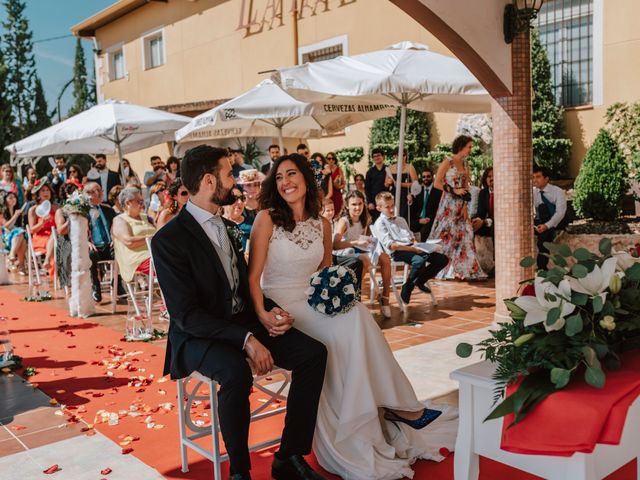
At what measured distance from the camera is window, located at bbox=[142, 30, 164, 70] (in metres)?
24.2

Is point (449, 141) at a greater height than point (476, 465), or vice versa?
point (449, 141)

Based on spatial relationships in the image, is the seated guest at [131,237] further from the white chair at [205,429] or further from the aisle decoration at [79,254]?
the white chair at [205,429]

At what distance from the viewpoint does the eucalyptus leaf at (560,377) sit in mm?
2184

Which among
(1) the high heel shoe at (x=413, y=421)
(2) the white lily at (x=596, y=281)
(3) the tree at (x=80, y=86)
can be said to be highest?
(3) the tree at (x=80, y=86)

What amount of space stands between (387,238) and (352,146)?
9368 millimetres

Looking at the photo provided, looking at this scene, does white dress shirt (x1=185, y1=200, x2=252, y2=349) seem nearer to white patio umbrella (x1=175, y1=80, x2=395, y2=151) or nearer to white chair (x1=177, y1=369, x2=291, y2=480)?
white chair (x1=177, y1=369, x2=291, y2=480)

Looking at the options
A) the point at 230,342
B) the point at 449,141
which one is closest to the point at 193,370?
the point at 230,342

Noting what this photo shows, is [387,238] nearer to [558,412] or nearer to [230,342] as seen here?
[230,342]

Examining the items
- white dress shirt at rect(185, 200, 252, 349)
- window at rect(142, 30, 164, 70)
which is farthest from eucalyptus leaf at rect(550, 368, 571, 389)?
window at rect(142, 30, 164, 70)

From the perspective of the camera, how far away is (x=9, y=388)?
5.34 meters

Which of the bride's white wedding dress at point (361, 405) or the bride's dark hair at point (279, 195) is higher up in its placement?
the bride's dark hair at point (279, 195)

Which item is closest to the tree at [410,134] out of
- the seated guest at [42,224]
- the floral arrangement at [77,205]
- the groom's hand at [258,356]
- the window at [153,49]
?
the seated guest at [42,224]

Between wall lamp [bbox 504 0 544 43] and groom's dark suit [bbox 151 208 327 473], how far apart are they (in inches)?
158

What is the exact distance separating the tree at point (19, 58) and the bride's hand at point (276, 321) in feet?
133
